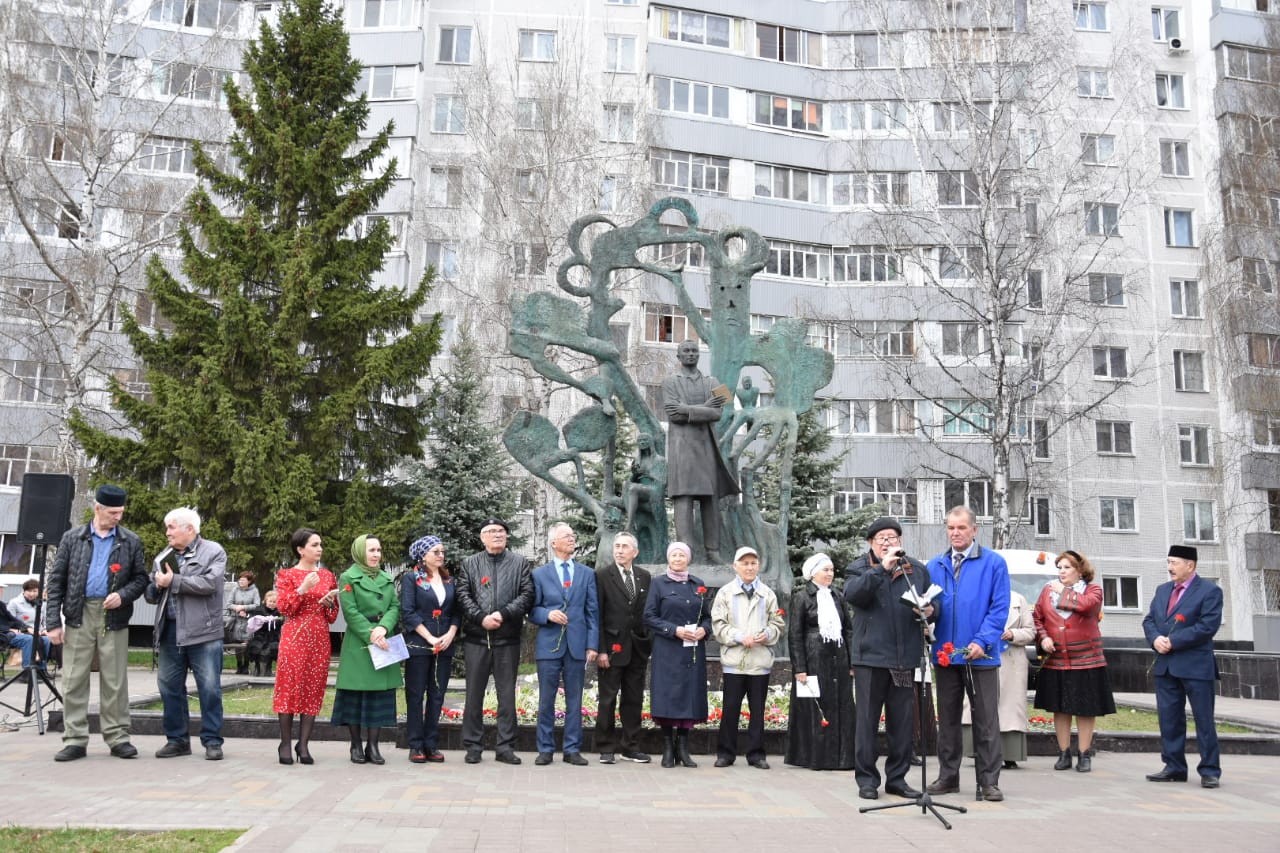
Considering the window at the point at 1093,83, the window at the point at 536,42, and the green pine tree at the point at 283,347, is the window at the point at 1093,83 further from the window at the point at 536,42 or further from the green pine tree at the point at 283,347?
the green pine tree at the point at 283,347

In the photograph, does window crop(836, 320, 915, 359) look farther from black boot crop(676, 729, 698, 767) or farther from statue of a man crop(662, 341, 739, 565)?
black boot crop(676, 729, 698, 767)

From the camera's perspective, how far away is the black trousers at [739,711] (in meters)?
9.38

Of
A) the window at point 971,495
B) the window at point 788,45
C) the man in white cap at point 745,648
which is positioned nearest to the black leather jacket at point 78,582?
the man in white cap at point 745,648

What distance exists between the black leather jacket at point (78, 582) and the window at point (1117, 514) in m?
34.1

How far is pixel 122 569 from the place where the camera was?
30.1ft

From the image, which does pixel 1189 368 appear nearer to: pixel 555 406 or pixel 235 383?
pixel 555 406

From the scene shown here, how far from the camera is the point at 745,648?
30.7ft

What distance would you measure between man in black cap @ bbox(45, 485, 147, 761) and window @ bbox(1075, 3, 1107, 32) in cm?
3981

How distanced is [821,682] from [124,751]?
5.62m

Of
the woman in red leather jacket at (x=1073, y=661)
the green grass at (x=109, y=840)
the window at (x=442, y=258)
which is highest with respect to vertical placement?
the window at (x=442, y=258)

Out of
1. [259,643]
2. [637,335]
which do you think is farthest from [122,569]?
[637,335]

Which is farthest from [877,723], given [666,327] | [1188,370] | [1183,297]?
[1183,297]

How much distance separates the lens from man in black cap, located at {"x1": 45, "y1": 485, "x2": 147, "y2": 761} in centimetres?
895

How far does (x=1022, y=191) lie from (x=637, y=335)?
11114 mm
